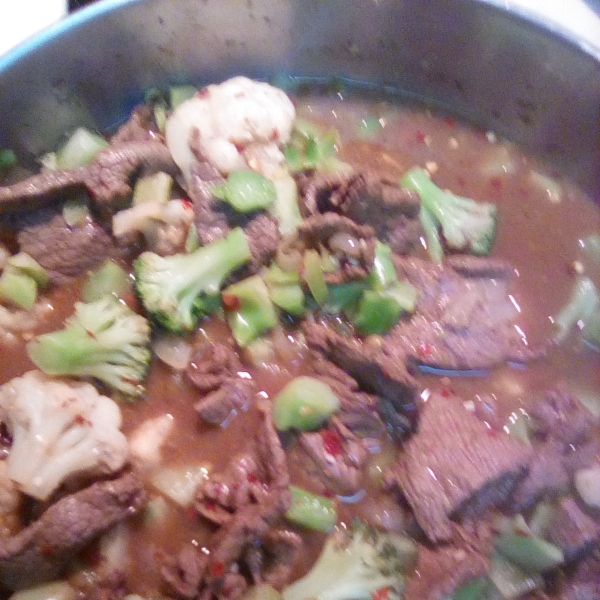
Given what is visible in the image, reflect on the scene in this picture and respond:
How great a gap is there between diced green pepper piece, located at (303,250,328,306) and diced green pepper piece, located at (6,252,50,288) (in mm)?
846

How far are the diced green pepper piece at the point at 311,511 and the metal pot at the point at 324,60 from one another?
1.47 meters

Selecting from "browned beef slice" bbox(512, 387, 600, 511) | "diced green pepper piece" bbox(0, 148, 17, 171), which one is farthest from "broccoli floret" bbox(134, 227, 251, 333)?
"browned beef slice" bbox(512, 387, 600, 511)

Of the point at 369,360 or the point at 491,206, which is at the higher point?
the point at 491,206

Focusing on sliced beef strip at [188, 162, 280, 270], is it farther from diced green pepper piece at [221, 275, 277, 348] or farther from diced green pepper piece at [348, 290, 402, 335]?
diced green pepper piece at [348, 290, 402, 335]

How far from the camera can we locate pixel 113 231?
2152mm

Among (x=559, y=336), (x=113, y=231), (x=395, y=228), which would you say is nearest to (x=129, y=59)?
(x=113, y=231)

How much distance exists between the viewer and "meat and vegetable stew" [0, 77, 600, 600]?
6.11 feet

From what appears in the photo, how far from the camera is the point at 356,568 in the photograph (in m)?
1.86

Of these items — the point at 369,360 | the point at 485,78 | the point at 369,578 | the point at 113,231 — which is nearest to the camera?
the point at 369,578

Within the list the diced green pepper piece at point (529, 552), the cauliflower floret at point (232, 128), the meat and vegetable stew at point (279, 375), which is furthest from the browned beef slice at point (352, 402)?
the cauliflower floret at point (232, 128)

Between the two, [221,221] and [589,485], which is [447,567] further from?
[221,221]

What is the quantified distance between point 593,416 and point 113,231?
165 centimetres

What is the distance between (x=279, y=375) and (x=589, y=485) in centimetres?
101

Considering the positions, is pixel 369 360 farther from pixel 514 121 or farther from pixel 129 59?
pixel 129 59
